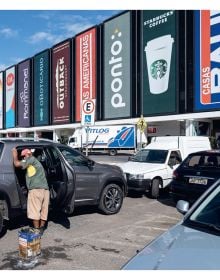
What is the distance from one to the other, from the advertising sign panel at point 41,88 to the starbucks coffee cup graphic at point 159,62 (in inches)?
837

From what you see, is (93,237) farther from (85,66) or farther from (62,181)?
(85,66)

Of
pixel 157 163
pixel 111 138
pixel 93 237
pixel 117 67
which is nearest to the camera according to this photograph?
pixel 93 237

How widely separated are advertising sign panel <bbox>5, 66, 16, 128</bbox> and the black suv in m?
62.9

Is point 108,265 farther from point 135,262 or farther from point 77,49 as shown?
point 77,49

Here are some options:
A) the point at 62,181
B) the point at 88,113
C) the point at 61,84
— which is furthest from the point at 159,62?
the point at 62,181

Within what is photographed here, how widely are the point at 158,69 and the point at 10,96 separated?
3672 cm

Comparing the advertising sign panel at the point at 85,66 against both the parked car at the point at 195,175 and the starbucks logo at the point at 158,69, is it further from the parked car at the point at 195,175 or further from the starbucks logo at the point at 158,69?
the parked car at the point at 195,175

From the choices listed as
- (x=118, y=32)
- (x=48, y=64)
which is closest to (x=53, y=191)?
(x=118, y=32)

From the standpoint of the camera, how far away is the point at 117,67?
46125 millimetres

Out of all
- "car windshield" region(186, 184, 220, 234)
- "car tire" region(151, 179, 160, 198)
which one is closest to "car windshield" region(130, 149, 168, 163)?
"car tire" region(151, 179, 160, 198)

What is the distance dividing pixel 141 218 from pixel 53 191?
2.24m

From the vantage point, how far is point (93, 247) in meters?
6.18

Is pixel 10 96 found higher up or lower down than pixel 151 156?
higher up

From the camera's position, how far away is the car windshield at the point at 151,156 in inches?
485
